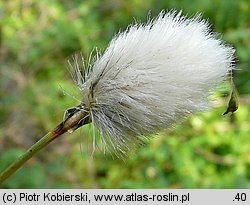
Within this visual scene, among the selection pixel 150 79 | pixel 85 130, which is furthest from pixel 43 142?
pixel 85 130

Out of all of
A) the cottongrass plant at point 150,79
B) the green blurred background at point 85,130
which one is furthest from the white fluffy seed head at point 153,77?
the green blurred background at point 85,130

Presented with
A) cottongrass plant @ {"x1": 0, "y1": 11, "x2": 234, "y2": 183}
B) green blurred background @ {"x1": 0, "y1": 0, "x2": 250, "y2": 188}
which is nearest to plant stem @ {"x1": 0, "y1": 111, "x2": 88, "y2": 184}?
cottongrass plant @ {"x1": 0, "y1": 11, "x2": 234, "y2": 183}

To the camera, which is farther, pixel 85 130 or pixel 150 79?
pixel 85 130

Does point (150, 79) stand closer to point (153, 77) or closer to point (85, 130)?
point (153, 77)

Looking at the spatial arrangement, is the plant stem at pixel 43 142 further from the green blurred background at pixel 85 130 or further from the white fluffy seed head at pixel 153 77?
the green blurred background at pixel 85 130

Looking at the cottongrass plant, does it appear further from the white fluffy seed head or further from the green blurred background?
the green blurred background
